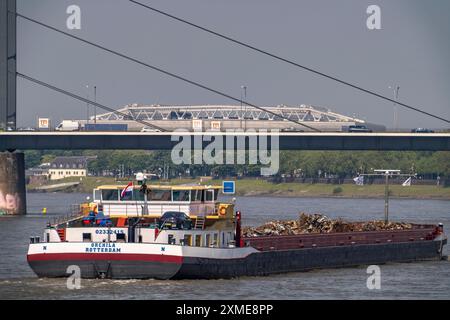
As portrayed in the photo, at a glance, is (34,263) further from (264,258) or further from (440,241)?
(440,241)

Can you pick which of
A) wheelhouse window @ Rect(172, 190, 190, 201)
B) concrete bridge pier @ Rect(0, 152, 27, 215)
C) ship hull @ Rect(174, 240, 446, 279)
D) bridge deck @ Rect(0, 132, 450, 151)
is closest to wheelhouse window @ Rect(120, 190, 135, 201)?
wheelhouse window @ Rect(172, 190, 190, 201)

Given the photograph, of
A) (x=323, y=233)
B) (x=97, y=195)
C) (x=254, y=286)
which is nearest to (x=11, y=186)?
(x=323, y=233)

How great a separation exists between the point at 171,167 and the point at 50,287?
135501mm

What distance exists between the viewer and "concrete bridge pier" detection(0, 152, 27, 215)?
412 feet

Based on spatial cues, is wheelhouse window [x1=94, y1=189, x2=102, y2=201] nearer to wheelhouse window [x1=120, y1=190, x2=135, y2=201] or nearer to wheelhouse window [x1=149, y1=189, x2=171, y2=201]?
wheelhouse window [x1=120, y1=190, x2=135, y2=201]

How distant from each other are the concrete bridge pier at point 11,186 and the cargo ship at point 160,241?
59796 millimetres

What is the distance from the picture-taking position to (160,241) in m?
59.1

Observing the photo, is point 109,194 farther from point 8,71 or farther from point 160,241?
point 8,71

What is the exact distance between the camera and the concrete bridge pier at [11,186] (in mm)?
125500

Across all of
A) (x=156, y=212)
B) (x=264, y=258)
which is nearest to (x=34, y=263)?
(x=156, y=212)

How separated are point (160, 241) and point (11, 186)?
69.1 meters

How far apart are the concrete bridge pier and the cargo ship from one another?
59.8 m

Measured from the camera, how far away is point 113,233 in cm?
5900
